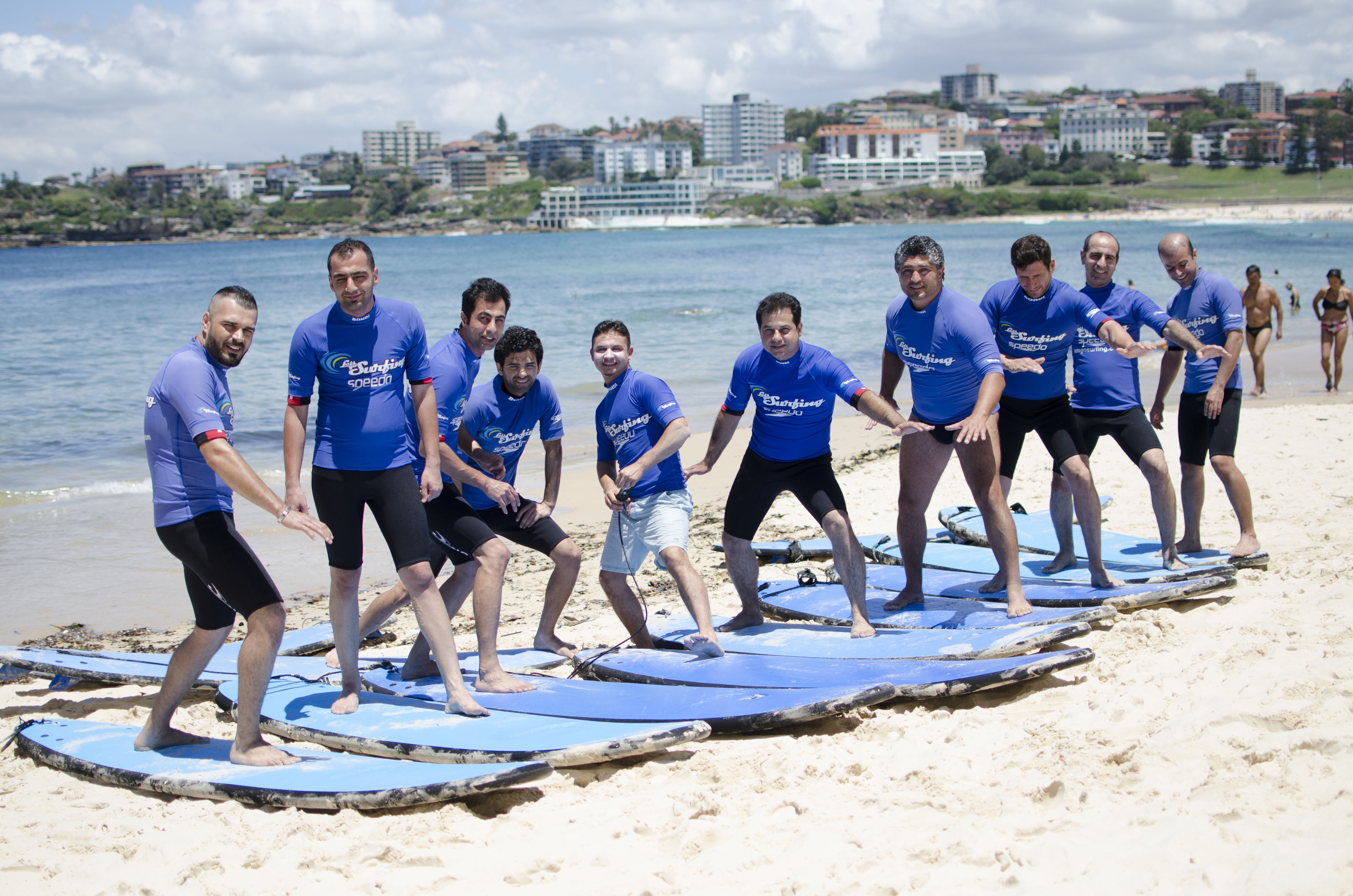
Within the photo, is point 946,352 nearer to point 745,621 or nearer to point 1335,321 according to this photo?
point 745,621

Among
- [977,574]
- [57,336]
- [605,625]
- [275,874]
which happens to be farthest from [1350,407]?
[57,336]

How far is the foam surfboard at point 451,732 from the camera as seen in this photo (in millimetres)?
4113

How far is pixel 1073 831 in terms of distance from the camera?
3291mm

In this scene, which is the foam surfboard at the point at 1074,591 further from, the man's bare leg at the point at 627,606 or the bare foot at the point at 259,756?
the bare foot at the point at 259,756

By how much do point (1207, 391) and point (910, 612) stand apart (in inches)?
99.3

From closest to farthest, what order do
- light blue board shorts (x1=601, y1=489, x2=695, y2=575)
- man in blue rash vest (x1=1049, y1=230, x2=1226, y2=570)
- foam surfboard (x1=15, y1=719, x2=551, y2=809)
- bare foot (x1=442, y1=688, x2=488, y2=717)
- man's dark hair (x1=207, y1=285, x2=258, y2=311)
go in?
1. foam surfboard (x1=15, y1=719, x2=551, y2=809)
2. man's dark hair (x1=207, y1=285, x2=258, y2=311)
3. bare foot (x1=442, y1=688, x2=488, y2=717)
4. light blue board shorts (x1=601, y1=489, x2=695, y2=575)
5. man in blue rash vest (x1=1049, y1=230, x2=1226, y2=570)

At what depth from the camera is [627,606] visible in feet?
19.2

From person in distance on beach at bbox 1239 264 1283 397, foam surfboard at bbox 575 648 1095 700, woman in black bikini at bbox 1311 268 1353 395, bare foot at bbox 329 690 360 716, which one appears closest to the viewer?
foam surfboard at bbox 575 648 1095 700

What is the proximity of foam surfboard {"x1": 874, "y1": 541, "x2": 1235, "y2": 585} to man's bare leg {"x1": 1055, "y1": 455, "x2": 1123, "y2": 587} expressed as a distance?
174mm

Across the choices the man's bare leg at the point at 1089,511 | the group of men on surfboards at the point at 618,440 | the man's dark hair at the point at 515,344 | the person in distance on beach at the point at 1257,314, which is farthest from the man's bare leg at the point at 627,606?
the person in distance on beach at the point at 1257,314

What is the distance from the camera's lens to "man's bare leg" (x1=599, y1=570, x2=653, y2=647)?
5750 millimetres

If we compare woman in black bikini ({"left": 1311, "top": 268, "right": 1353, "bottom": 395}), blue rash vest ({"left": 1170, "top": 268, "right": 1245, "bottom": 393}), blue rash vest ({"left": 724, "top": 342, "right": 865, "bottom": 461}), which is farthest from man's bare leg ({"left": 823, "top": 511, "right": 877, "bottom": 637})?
woman in black bikini ({"left": 1311, "top": 268, "right": 1353, "bottom": 395})

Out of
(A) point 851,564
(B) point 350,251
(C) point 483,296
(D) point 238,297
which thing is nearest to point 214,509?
(D) point 238,297

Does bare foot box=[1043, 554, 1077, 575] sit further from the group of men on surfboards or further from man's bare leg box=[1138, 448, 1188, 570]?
man's bare leg box=[1138, 448, 1188, 570]
